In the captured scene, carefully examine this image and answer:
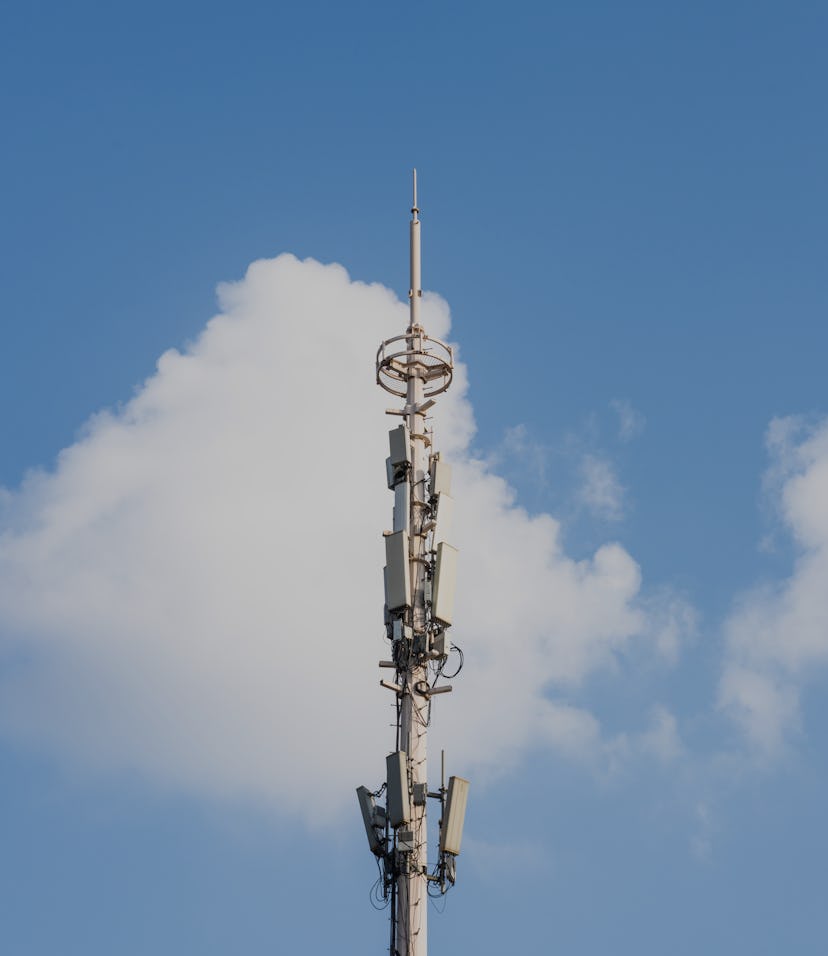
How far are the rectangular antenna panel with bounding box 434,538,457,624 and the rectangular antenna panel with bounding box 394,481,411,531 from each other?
1.48 meters

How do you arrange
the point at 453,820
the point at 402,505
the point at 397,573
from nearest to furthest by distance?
1. the point at 453,820
2. the point at 397,573
3. the point at 402,505

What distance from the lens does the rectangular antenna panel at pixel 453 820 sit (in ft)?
131

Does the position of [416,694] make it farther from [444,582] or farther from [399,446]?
[399,446]

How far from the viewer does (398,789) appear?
39875 millimetres

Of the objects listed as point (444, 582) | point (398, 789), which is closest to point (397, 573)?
point (444, 582)

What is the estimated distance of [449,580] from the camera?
41969 millimetres

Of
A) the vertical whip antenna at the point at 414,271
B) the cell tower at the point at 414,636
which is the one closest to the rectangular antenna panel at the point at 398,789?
the cell tower at the point at 414,636

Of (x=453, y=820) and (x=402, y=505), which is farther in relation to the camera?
(x=402, y=505)

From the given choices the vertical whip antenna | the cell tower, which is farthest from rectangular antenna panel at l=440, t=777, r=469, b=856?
the vertical whip antenna

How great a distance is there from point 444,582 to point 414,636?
1.52 meters

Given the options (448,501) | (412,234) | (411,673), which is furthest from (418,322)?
(411,673)

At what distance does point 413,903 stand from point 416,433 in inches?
488

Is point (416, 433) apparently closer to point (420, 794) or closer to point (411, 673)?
point (411, 673)

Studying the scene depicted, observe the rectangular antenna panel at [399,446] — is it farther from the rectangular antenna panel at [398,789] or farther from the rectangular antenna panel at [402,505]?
the rectangular antenna panel at [398,789]
